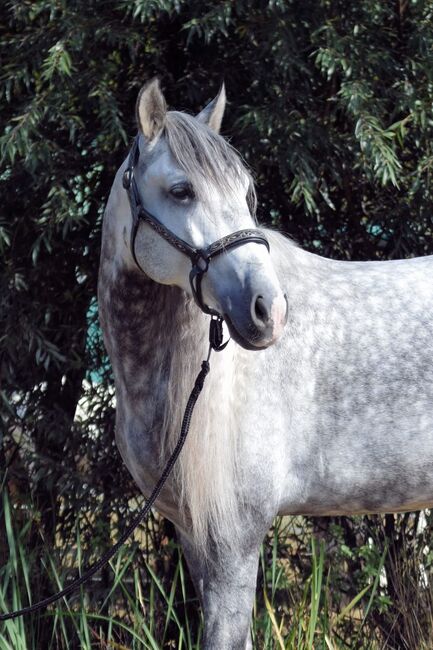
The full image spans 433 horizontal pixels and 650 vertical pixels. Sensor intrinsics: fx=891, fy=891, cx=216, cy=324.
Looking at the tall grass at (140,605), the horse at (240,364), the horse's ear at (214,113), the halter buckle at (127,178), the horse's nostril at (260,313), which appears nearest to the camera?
the horse's nostril at (260,313)

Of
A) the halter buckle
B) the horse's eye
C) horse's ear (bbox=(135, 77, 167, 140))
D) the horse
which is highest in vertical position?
horse's ear (bbox=(135, 77, 167, 140))

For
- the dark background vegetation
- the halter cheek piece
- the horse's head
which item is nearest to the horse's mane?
the horse's head

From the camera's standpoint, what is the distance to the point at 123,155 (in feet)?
12.3

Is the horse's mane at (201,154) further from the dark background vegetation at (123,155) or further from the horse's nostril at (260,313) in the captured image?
the dark background vegetation at (123,155)

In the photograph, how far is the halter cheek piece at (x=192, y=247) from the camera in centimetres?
221

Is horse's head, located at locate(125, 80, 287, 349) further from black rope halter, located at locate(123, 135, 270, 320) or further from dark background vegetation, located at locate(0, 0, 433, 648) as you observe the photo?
dark background vegetation, located at locate(0, 0, 433, 648)

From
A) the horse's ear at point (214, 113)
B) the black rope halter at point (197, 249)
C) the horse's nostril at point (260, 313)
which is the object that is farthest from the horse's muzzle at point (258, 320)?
the horse's ear at point (214, 113)

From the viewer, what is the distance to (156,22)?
3.74 m

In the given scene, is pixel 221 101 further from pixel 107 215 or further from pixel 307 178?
pixel 307 178

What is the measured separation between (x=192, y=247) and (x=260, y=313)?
276mm

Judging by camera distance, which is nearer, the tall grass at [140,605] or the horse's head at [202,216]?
the horse's head at [202,216]

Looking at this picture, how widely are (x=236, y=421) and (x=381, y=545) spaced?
67.8 inches

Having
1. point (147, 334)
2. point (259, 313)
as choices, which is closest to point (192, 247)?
point (259, 313)

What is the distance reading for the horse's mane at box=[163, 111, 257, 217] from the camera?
7.53 ft
